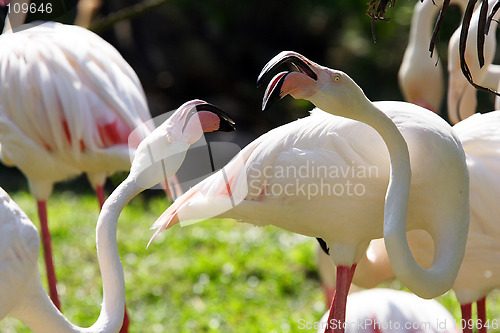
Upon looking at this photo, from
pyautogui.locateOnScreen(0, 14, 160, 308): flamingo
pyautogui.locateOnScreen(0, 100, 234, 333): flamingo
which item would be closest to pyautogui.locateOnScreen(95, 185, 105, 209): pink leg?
pyautogui.locateOnScreen(0, 14, 160, 308): flamingo

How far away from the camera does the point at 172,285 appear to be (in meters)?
4.16

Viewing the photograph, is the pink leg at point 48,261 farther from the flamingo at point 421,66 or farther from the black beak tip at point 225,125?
the flamingo at point 421,66

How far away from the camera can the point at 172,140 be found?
207 centimetres

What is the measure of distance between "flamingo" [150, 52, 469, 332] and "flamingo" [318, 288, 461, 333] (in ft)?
0.69

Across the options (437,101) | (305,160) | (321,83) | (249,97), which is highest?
(321,83)

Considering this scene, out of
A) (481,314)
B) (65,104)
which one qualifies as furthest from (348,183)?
(65,104)

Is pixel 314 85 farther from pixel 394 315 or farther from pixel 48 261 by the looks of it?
pixel 48 261

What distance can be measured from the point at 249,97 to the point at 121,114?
4.38m

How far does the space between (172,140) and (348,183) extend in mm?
573

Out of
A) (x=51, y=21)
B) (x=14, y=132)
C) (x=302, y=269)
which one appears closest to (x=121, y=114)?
(x=14, y=132)

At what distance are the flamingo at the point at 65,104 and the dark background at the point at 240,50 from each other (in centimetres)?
389

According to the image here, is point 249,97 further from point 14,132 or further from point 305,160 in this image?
point 305,160

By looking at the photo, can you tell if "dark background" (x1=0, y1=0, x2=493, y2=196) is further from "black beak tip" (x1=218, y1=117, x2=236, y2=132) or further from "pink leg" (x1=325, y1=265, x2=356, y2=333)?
"black beak tip" (x1=218, y1=117, x2=236, y2=132)

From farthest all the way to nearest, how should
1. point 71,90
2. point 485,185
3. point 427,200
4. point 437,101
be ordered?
point 437,101, point 71,90, point 485,185, point 427,200
